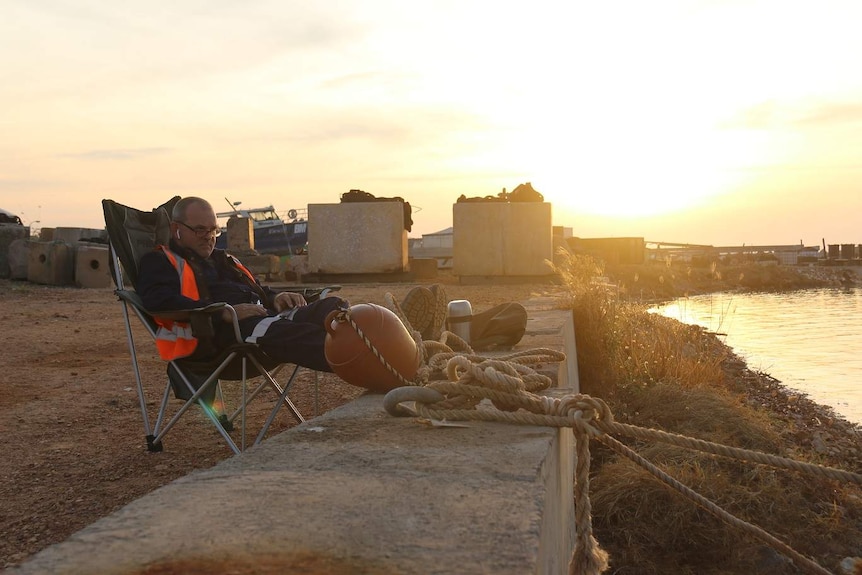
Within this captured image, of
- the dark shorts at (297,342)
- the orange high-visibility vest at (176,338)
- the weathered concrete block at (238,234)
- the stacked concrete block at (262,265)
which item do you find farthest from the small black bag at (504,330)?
the weathered concrete block at (238,234)

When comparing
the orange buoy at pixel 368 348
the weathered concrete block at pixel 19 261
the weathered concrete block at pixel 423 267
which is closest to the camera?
the orange buoy at pixel 368 348

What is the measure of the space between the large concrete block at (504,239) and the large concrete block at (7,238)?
9.14m

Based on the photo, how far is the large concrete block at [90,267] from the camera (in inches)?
642

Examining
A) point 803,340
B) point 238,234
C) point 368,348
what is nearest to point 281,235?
point 238,234

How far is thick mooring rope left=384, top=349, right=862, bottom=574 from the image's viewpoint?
→ 2.09 meters

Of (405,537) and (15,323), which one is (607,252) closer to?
(15,323)

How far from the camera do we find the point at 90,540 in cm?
147

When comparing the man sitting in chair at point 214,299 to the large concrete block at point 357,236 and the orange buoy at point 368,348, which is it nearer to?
the orange buoy at point 368,348

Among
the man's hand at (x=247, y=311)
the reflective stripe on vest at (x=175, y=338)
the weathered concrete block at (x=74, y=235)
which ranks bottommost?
the reflective stripe on vest at (x=175, y=338)

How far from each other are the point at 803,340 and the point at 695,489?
10.5 meters

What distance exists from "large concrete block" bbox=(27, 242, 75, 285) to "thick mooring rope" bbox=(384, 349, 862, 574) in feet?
50.0

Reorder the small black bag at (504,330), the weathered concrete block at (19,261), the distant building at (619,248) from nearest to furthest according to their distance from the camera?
the small black bag at (504,330) < the weathered concrete block at (19,261) < the distant building at (619,248)

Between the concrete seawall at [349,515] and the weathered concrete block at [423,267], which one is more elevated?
the weathered concrete block at [423,267]

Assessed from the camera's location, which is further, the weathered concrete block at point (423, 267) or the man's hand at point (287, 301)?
the weathered concrete block at point (423, 267)
